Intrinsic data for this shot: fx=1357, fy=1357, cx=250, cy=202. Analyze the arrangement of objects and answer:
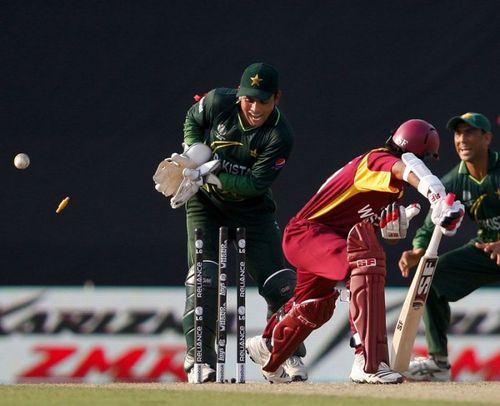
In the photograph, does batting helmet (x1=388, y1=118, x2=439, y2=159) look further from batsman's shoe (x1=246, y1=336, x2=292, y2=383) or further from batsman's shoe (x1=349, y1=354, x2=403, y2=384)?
batsman's shoe (x1=246, y1=336, x2=292, y2=383)

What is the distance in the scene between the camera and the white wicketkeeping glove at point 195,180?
6.28 m

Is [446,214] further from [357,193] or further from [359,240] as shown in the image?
[357,193]

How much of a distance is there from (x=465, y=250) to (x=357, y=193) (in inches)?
56.6

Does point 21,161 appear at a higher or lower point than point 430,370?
higher

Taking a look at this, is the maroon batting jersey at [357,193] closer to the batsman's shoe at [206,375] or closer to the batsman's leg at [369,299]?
the batsman's leg at [369,299]

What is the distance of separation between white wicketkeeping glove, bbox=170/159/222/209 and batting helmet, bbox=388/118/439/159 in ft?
2.88

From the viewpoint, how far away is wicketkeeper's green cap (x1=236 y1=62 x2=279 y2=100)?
626 cm

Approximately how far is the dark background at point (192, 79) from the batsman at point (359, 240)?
1.84 meters

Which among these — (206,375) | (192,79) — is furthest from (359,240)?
(192,79)

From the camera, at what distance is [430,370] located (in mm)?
6988

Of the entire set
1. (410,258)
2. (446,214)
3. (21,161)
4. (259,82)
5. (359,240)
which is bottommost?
(410,258)

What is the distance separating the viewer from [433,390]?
223 inches

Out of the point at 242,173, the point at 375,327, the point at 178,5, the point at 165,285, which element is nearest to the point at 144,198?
the point at 165,285

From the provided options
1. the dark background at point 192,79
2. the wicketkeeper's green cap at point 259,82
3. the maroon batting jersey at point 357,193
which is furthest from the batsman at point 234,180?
the dark background at point 192,79
